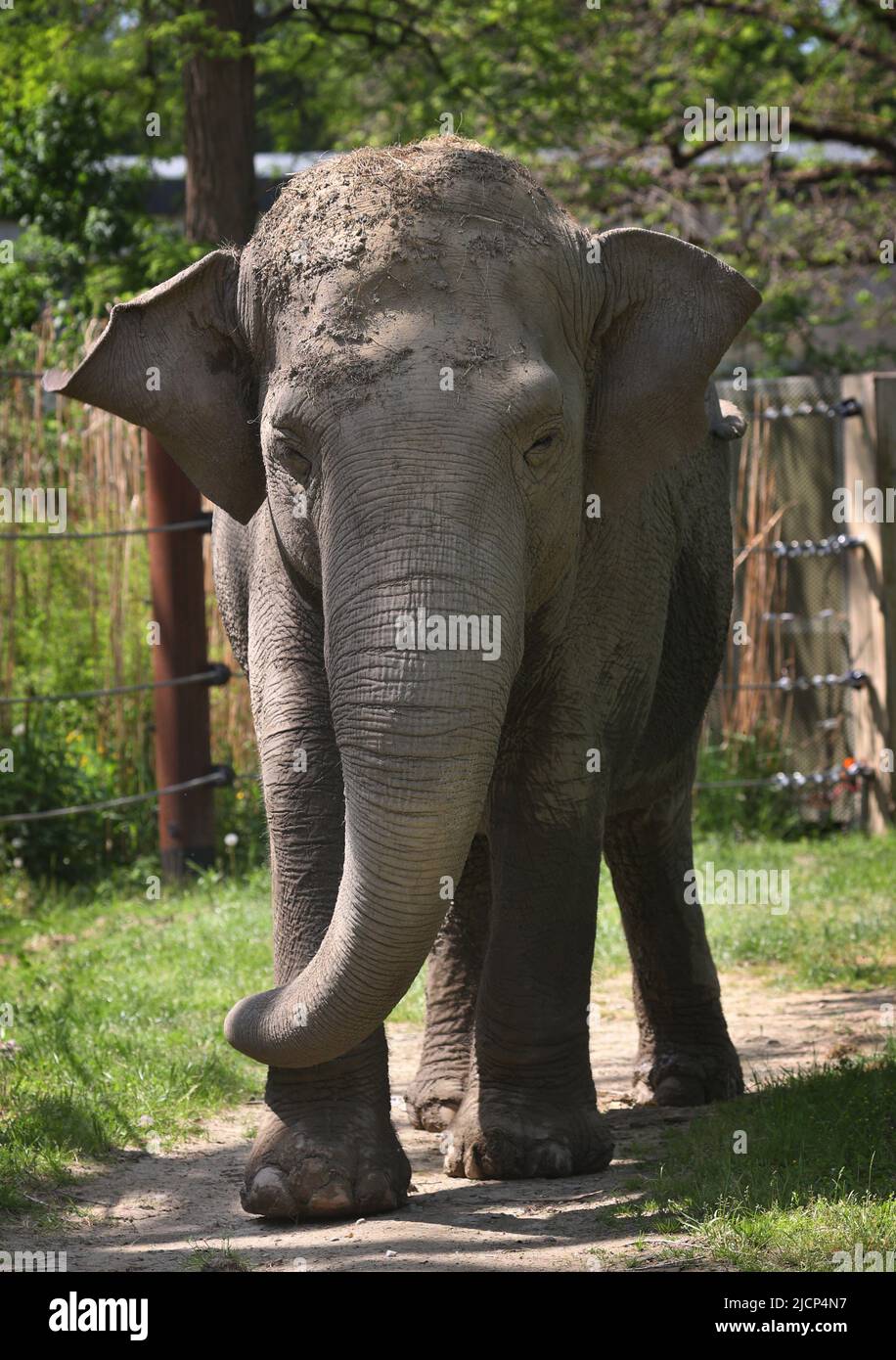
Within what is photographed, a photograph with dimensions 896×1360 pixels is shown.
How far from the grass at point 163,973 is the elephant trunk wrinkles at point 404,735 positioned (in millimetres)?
1472

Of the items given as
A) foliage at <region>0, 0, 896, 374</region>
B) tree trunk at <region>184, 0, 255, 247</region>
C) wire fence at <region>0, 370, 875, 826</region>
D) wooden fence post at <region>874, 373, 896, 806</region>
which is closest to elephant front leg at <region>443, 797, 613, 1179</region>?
wire fence at <region>0, 370, 875, 826</region>

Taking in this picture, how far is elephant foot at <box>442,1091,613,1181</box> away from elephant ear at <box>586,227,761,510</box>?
1668 millimetres

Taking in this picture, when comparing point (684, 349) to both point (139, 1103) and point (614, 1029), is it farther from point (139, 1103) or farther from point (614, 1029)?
point (614, 1029)

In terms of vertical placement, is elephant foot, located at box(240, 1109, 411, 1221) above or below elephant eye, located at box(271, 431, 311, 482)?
below

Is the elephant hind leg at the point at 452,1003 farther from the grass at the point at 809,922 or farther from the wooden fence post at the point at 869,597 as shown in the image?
the wooden fence post at the point at 869,597

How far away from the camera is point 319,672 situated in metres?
4.97

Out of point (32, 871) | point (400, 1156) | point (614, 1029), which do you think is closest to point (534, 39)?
point (32, 871)

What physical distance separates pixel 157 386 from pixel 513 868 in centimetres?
162

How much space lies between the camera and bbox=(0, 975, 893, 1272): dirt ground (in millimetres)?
4363

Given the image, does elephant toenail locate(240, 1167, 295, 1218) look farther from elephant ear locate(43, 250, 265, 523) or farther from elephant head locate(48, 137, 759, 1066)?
elephant ear locate(43, 250, 265, 523)

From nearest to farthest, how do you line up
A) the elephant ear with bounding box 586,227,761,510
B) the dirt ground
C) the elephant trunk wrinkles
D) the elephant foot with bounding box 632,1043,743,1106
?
the elephant trunk wrinkles, the dirt ground, the elephant ear with bounding box 586,227,761,510, the elephant foot with bounding box 632,1043,743,1106

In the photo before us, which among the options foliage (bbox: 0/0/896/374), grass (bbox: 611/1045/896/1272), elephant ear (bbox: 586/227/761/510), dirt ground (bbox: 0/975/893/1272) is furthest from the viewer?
foliage (bbox: 0/0/896/374)

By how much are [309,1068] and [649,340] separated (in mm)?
2123

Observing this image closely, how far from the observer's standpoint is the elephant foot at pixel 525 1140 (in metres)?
5.17
